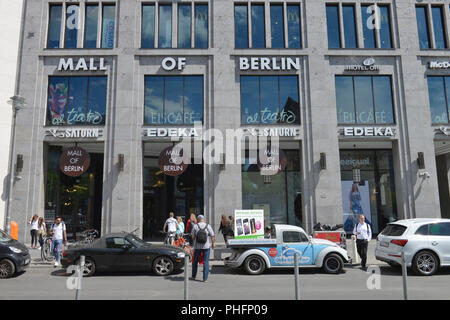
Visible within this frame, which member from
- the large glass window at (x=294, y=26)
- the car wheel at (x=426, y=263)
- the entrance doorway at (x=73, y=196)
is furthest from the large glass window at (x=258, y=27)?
the car wheel at (x=426, y=263)

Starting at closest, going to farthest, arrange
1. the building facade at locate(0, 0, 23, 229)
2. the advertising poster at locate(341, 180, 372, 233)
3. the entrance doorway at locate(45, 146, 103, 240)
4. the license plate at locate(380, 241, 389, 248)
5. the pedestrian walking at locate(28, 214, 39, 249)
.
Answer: the license plate at locate(380, 241, 389, 248) → the pedestrian walking at locate(28, 214, 39, 249) → the building facade at locate(0, 0, 23, 229) → the entrance doorway at locate(45, 146, 103, 240) → the advertising poster at locate(341, 180, 372, 233)

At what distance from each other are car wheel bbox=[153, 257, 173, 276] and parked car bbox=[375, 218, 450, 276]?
7.21 metres

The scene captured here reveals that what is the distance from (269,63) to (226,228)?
9678mm

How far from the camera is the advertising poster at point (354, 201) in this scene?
65.6ft

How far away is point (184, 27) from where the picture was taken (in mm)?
19094

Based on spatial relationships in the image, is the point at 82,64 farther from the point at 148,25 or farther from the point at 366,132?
the point at 366,132

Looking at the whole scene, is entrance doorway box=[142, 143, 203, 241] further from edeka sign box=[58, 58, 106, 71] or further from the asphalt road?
the asphalt road

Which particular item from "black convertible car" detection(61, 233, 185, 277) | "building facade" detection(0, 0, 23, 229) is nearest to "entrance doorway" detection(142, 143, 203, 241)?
"building facade" detection(0, 0, 23, 229)

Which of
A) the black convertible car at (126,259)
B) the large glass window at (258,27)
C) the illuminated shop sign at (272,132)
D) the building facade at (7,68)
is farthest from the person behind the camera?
the large glass window at (258,27)

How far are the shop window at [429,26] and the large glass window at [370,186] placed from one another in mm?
6802

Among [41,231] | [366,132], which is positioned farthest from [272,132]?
[41,231]

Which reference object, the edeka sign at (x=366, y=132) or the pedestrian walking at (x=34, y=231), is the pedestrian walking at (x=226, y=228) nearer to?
the edeka sign at (x=366, y=132)

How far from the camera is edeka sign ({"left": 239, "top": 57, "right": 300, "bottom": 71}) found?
18.6 metres
